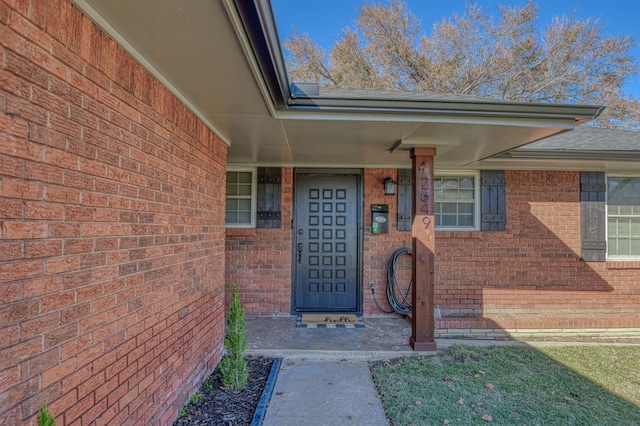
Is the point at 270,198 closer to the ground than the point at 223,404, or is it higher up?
higher up

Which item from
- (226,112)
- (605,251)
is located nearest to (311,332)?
(226,112)

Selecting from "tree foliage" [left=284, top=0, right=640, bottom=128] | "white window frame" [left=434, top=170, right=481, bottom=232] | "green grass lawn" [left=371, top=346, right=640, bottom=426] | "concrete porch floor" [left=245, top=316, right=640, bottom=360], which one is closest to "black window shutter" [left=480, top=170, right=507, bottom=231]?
"white window frame" [left=434, top=170, right=481, bottom=232]

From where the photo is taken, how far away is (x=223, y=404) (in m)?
3.01

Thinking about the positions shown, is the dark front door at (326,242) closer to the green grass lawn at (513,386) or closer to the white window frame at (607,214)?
the green grass lawn at (513,386)

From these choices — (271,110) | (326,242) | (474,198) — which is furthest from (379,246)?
(271,110)

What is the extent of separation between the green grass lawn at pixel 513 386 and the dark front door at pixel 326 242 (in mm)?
1916

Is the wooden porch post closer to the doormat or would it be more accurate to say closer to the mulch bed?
the doormat

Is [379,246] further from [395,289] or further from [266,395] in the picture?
[266,395]

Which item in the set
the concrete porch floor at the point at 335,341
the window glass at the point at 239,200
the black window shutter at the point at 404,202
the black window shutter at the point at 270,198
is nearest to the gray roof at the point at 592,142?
the black window shutter at the point at 404,202

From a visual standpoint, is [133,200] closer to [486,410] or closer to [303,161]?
[486,410]

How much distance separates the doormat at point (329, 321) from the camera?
5.05 m

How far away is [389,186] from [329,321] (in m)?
2.21

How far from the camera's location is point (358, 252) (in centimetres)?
570

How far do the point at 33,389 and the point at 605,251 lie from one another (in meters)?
7.02
